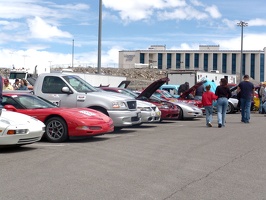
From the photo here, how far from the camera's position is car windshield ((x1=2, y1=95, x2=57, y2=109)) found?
39.6 feet

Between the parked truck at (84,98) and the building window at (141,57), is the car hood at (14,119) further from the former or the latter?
the building window at (141,57)

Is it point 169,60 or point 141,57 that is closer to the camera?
point 169,60

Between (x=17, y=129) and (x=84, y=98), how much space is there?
404 cm

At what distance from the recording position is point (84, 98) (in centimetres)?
1355

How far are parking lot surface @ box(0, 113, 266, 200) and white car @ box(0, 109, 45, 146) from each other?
11.5 inches

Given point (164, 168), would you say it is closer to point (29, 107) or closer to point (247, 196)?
point (247, 196)

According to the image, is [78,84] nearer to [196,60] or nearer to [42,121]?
[42,121]

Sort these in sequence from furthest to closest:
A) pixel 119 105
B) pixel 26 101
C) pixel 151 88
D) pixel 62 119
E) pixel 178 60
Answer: pixel 178 60 < pixel 151 88 < pixel 119 105 < pixel 26 101 < pixel 62 119

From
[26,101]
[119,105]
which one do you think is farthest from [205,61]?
[26,101]

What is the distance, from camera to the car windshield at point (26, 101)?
12070 mm

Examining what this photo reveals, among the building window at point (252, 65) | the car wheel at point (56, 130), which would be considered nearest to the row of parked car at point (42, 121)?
the car wheel at point (56, 130)

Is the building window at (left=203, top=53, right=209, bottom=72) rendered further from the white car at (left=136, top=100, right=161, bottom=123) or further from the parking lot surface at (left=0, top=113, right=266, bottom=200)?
the parking lot surface at (left=0, top=113, right=266, bottom=200)

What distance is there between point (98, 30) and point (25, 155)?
1564 cm

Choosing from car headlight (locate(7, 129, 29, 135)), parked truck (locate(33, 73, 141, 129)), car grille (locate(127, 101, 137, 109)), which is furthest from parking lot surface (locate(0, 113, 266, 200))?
car grille (locate(127, 101, 137, 109))
